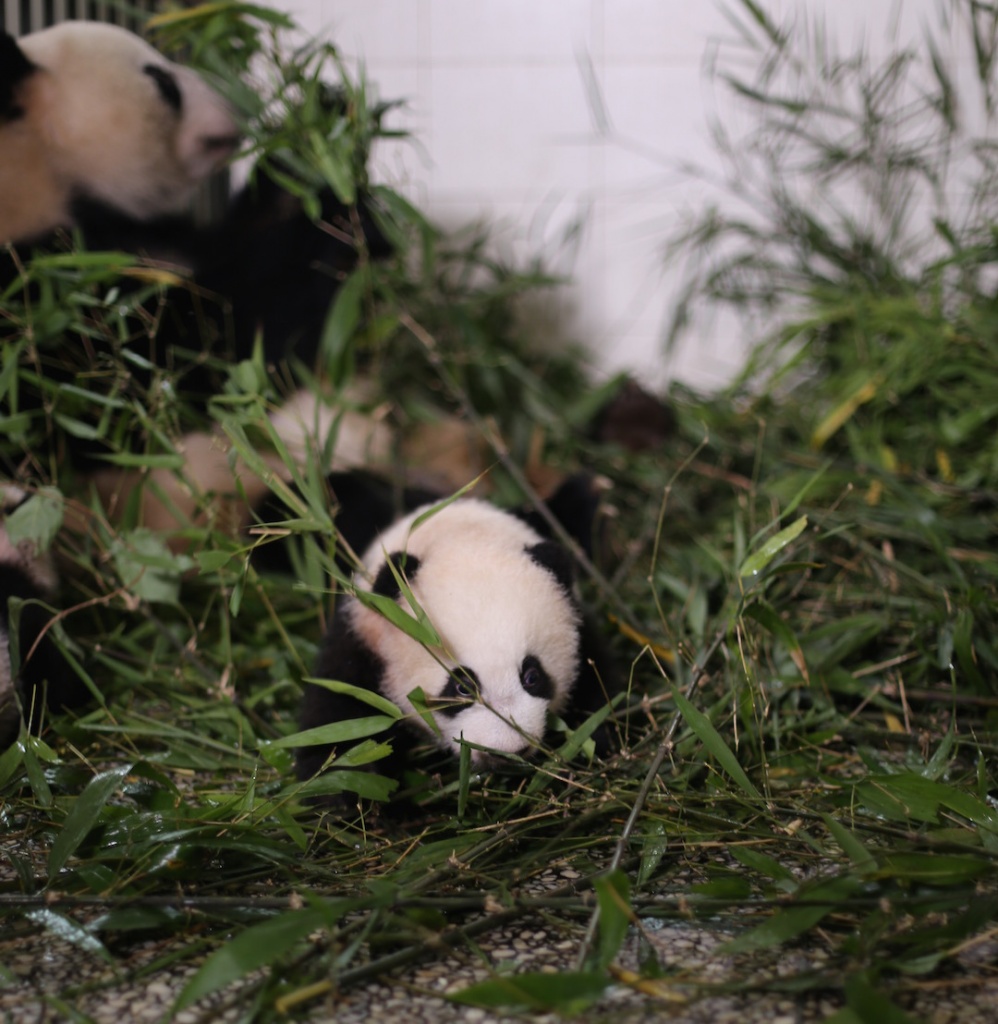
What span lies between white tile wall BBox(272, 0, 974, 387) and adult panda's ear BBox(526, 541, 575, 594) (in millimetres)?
1386

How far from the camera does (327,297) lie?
5.57ft

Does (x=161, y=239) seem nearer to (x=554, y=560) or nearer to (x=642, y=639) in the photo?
(x=554, y=560)

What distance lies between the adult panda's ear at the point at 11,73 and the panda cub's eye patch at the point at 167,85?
18 centimetres

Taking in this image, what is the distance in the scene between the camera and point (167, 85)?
5.08 feet

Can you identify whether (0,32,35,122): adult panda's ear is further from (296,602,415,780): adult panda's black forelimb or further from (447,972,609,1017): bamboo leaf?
(447,972,609,1017): bamboo leaf

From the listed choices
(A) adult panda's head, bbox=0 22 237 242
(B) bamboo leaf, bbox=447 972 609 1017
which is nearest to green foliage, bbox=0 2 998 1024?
(B) bamboo leaf, bbox=447 972 609 1017

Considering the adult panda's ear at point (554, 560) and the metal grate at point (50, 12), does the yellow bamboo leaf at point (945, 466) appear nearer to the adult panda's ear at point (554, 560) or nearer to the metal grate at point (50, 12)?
the adult panda's ear at point (554, 560)

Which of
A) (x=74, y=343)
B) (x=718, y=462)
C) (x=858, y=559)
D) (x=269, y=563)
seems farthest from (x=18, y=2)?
(x=858, y=559)

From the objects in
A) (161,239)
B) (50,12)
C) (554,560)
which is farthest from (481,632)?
(50,12)

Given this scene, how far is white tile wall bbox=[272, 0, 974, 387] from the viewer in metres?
2.36

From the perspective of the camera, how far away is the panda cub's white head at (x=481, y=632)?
38.7 inches

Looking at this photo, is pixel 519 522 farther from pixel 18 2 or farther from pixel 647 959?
pixel 18 2

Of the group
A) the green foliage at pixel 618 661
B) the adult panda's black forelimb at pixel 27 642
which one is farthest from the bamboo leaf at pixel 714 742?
the adult panda's black forelimb at pixel 27 642

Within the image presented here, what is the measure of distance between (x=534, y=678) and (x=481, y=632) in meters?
0.08
